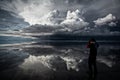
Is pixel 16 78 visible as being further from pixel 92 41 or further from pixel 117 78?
pixel 117 78

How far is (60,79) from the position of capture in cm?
688

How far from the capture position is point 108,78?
704cm

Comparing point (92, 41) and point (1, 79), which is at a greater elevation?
point (92, 41)

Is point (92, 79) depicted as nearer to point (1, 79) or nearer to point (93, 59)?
point (93, 59)

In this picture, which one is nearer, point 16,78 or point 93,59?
point 16,78

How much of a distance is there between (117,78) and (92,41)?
232cm

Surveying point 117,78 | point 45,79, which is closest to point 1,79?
point 45,79

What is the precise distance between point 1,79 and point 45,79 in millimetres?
2151

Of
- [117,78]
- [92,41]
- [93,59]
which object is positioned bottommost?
[117,78]

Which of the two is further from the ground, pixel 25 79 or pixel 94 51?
pixel 94 51

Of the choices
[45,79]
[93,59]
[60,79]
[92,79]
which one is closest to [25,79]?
[45,79]

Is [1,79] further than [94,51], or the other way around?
[94,51]

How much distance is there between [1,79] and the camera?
6855 millimetres

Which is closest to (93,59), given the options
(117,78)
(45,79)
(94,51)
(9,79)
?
(94,51)
